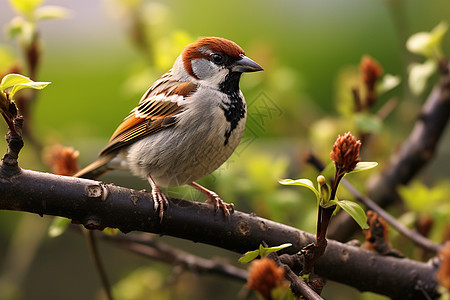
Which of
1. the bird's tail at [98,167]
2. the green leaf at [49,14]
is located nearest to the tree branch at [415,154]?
the bird's tail at [98,167]

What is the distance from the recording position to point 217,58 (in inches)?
59.3

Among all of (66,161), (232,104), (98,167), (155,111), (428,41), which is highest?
(428,41)

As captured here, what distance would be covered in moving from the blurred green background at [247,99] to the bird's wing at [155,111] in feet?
0.51

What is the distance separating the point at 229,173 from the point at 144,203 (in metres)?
0.73

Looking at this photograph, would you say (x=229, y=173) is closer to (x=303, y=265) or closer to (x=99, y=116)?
(x=303, y=265)

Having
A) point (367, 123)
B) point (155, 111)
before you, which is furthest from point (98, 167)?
point (367, 123)

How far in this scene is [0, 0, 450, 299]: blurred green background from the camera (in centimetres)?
199

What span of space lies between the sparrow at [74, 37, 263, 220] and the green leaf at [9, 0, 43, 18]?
1.39 feet

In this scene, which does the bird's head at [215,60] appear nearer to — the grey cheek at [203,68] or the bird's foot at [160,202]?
the grey cheek at [203,68]

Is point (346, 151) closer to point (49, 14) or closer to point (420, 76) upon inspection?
point (420, 76)

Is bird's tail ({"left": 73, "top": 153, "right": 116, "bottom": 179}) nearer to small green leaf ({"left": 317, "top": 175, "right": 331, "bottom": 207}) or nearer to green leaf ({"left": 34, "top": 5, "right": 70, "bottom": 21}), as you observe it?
green leaf ({"left": 34, "top": 5, "right": 70, "bottom": 21})

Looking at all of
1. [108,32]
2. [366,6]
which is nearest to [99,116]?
[108,32]

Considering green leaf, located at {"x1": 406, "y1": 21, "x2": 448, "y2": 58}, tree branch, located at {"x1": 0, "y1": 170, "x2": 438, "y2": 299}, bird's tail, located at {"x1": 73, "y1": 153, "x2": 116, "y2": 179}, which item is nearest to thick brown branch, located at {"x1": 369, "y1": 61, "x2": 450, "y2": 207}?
green leaf, located at {"x1": 406, "y1": 21, "x2": 448, "y2": 58}

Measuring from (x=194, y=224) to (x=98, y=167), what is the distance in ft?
1.91
